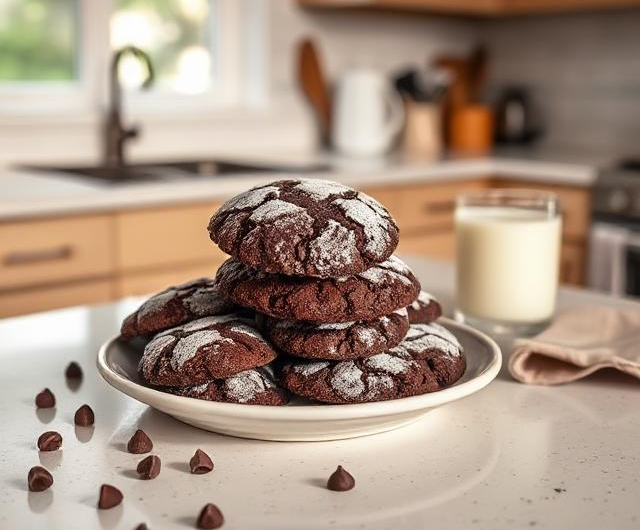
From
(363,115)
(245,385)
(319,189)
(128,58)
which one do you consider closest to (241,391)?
(245,385)

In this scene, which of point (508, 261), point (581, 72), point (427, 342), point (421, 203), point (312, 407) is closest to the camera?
point (312, 407)

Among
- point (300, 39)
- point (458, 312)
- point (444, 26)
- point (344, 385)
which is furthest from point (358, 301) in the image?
point (444, 26)

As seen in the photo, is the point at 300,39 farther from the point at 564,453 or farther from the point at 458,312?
the point at 564,453

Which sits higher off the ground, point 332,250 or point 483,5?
point 483,5

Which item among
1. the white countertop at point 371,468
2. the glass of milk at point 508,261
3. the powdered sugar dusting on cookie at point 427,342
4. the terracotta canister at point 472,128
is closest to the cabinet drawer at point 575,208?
the terracotta canister at point 472,128

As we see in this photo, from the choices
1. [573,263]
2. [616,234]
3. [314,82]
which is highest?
[314,82]

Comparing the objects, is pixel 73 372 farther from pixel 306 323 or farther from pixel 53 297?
pixel 53 297
